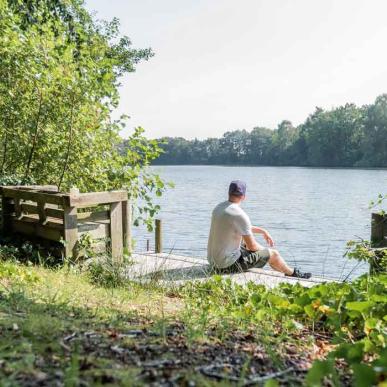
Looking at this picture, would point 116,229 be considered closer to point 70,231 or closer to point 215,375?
point 70,231

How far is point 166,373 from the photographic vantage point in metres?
2.34

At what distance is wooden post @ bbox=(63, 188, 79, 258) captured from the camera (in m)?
6.61

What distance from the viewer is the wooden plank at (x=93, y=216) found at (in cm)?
696

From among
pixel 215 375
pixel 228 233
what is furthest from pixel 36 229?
pixel 215 375

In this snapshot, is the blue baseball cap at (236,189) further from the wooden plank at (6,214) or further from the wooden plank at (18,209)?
the wooden plank at (6,214)

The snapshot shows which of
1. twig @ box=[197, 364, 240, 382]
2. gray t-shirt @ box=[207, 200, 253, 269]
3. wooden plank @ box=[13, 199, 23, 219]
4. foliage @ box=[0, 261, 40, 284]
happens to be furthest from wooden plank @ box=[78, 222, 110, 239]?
twig @ box=[197, 364, 240, 382]

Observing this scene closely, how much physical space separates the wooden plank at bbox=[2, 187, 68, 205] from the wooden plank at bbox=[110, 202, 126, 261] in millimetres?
899

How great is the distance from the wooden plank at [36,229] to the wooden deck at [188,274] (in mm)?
1137

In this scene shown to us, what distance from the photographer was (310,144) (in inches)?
3725

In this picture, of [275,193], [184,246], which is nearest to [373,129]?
[275,193]

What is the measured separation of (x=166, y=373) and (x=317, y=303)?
1.92 metres

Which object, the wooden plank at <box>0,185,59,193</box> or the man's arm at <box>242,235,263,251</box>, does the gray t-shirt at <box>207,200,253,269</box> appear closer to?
the man's arm at <box>242,235,263,251</box>

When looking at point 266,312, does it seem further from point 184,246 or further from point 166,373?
point 184,246

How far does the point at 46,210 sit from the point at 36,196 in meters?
0.25
